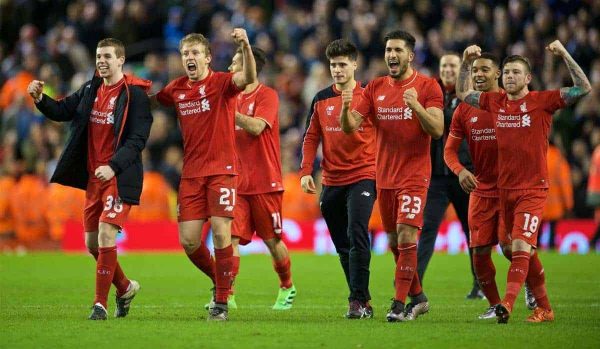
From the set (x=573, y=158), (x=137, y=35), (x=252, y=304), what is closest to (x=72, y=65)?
(x=137, y=35)

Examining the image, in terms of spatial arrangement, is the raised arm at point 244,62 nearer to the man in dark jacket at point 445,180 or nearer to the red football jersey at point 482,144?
the red football jersey at point 482,144

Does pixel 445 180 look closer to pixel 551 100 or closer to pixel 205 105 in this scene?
pixel 551 100

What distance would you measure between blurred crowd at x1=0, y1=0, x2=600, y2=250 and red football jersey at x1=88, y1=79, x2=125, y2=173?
11855 millimetres

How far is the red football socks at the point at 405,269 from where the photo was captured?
35.7 ft

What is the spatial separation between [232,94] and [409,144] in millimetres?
1690

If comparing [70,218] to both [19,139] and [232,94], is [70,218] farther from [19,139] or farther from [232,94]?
[232,94]

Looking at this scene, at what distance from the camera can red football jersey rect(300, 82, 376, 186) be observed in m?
11.9

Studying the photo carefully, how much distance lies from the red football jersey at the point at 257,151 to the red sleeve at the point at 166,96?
138 cm

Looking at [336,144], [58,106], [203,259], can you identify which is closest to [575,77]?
[336,144]

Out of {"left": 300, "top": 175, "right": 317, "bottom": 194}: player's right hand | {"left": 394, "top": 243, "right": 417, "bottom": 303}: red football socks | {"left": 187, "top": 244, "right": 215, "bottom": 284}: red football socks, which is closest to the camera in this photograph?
{"left": 394, "top": 243, "right": 417, "bottom": 303}: red football socks

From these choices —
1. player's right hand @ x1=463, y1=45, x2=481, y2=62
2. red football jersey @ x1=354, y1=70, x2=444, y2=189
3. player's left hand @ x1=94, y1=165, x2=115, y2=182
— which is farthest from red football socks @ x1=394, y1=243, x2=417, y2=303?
player's left hand @ x1=94, y1=165, x2=115, y2=182

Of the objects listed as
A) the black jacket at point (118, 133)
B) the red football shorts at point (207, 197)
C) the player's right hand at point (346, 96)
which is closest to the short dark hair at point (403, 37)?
the player's right hand at point (346, 96)

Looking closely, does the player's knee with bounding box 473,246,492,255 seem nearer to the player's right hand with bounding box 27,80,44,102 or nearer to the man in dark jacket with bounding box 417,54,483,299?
the man in dark jacket with bounding box 417,54,483,299

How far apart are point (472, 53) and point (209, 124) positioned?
2.48 metres
